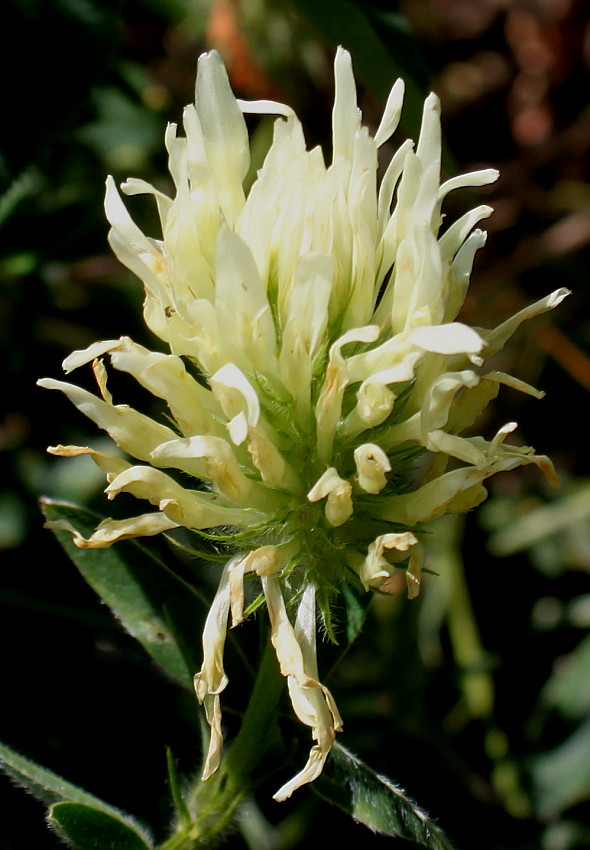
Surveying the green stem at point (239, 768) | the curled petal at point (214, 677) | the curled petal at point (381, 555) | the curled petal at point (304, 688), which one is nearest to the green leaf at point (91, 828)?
the green stem at point (239, 768)

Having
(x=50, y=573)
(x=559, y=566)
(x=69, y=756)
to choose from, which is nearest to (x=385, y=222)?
(x=69, y=756)

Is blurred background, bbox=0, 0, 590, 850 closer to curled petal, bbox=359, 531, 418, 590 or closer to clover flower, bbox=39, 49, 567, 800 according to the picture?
clover flower, bbox=39, 49, 567, 800

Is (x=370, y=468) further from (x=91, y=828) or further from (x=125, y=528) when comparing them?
(x=91, y=828)

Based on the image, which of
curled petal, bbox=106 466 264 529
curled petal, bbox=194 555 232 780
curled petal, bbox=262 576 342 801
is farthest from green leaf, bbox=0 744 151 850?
curled petal, bbox=106 466 264 529

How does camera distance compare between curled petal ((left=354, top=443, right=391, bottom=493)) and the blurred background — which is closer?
curled petal ((left=354, top=443, right=391, bottom=493))

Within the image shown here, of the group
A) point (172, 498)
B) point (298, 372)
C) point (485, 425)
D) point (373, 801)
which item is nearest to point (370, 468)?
point (298, 372)

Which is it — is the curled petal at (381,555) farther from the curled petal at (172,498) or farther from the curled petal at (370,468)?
the curled petal at (172,498)
